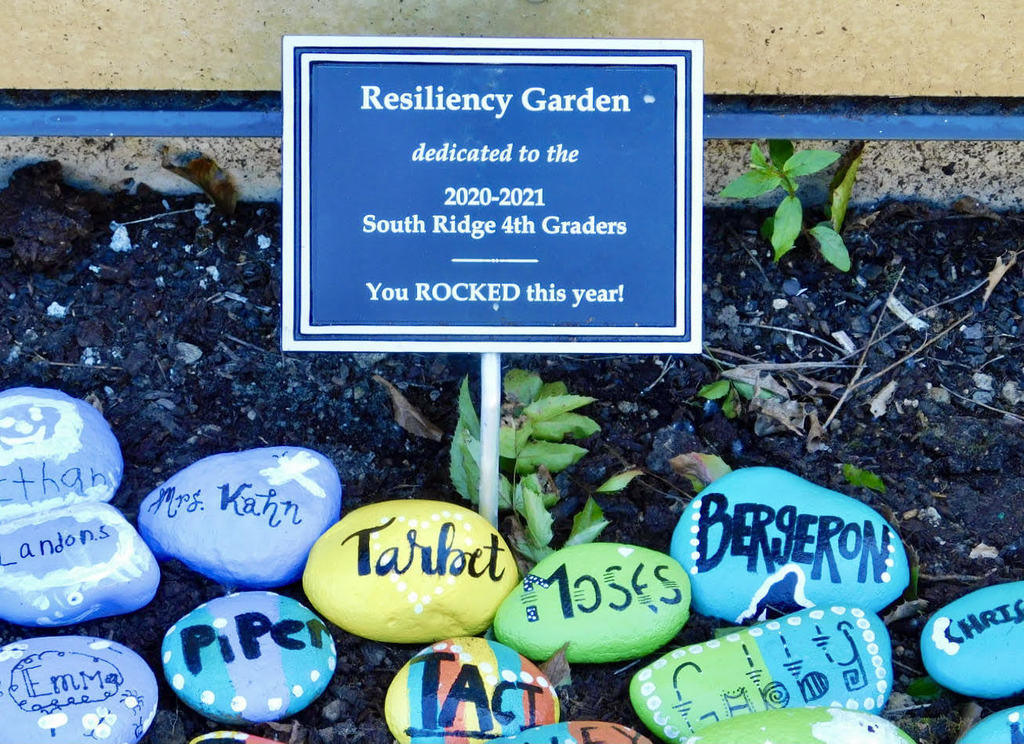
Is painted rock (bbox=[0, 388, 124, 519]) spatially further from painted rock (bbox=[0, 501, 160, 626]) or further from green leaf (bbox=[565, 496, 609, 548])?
green leaf (bbox=[565, 496, 609, 548])

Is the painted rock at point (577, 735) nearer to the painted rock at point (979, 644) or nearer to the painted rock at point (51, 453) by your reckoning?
the painted rock at point (979, 644)

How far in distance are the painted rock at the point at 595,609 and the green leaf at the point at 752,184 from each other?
71cm

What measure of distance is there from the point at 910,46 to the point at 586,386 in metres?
0.89

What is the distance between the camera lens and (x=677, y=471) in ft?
6.17

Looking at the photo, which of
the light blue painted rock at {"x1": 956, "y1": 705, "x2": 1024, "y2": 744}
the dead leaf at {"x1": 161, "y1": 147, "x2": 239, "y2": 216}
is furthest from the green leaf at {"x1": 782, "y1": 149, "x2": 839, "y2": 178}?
the dead leaf at {"x1": 161, "y1": 147, "x2": 239, "y2": 216}

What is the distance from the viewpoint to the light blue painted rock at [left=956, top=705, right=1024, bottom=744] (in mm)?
1455

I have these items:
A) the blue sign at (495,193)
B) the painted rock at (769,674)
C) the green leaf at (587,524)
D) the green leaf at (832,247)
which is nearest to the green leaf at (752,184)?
the green leaf at (832,247)

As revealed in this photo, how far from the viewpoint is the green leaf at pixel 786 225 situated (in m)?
1.99

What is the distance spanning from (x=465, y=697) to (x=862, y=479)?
2.67 feet

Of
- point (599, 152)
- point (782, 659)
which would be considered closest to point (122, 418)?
point (599, 152)

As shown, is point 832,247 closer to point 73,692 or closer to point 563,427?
point 563,427

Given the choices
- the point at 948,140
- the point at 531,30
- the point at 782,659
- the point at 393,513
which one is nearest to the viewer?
the point at 782,659

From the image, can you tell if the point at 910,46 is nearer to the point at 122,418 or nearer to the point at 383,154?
the point at 383,154

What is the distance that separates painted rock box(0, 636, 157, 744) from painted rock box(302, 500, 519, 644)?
283 mm
